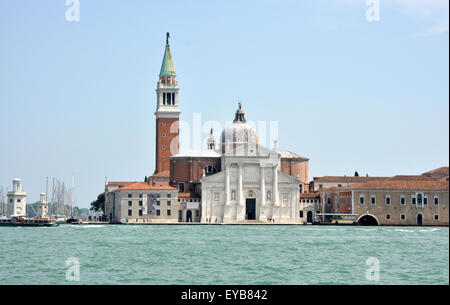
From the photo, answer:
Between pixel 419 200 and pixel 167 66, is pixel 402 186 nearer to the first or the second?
pixel 419 200

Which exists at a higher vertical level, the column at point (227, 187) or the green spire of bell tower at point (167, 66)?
the green spire of bell tower at point (167, 66)

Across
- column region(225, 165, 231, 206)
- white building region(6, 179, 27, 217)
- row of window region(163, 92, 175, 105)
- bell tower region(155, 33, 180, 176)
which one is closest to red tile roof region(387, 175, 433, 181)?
column region(225, 165, 231, 206)

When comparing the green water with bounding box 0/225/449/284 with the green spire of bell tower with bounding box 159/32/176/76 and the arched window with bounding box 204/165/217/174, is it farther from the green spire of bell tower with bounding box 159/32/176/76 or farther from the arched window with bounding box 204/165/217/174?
the green spire of bell tower with bounding box 159/32/176/76

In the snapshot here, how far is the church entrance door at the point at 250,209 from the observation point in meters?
75.2

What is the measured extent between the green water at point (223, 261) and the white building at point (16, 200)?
6008 centimetres

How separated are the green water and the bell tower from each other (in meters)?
42.9

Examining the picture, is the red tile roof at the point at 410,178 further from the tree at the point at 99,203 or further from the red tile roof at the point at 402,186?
the tree at the point at 99,203

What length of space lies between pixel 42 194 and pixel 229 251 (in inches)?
3488

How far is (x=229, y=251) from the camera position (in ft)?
115

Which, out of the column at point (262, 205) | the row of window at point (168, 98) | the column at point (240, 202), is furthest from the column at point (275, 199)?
the row of window at point (168, 98)

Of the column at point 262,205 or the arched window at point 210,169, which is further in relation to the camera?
the arched window at point 210,169

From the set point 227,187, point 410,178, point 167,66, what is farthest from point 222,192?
point 167,66

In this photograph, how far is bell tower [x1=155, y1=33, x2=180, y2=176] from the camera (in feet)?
282
